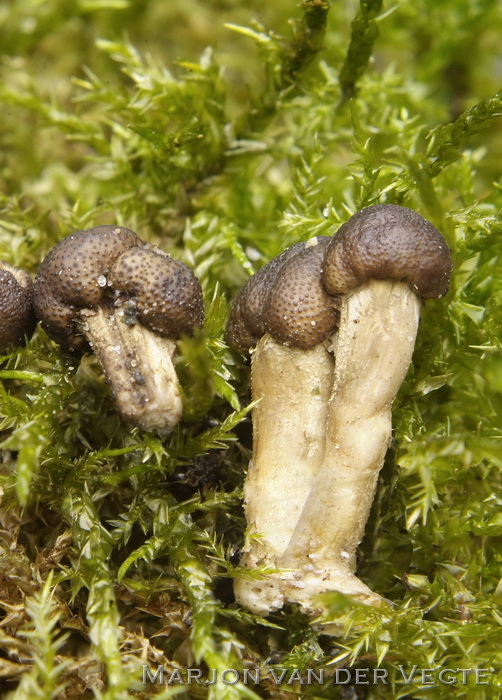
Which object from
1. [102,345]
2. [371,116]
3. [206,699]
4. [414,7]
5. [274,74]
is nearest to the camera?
[206,699]

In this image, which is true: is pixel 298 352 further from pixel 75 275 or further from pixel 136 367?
pixel 75 275

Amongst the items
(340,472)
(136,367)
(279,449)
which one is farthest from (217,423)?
(340,472)

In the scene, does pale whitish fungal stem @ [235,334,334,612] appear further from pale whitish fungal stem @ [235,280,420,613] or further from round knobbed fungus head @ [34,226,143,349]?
round knobbed fungus head @ [34,226,143,349]

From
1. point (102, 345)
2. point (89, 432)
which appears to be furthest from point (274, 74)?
point (89, 432)

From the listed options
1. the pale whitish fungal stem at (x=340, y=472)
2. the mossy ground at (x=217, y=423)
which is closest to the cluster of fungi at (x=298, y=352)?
the pale whitish fungal stem at (x=340, y=472)

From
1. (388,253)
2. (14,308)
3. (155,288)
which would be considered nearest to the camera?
(388,253)

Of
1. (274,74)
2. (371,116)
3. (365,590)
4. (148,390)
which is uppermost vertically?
(274,74)

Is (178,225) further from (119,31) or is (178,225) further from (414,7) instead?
(414,7)
